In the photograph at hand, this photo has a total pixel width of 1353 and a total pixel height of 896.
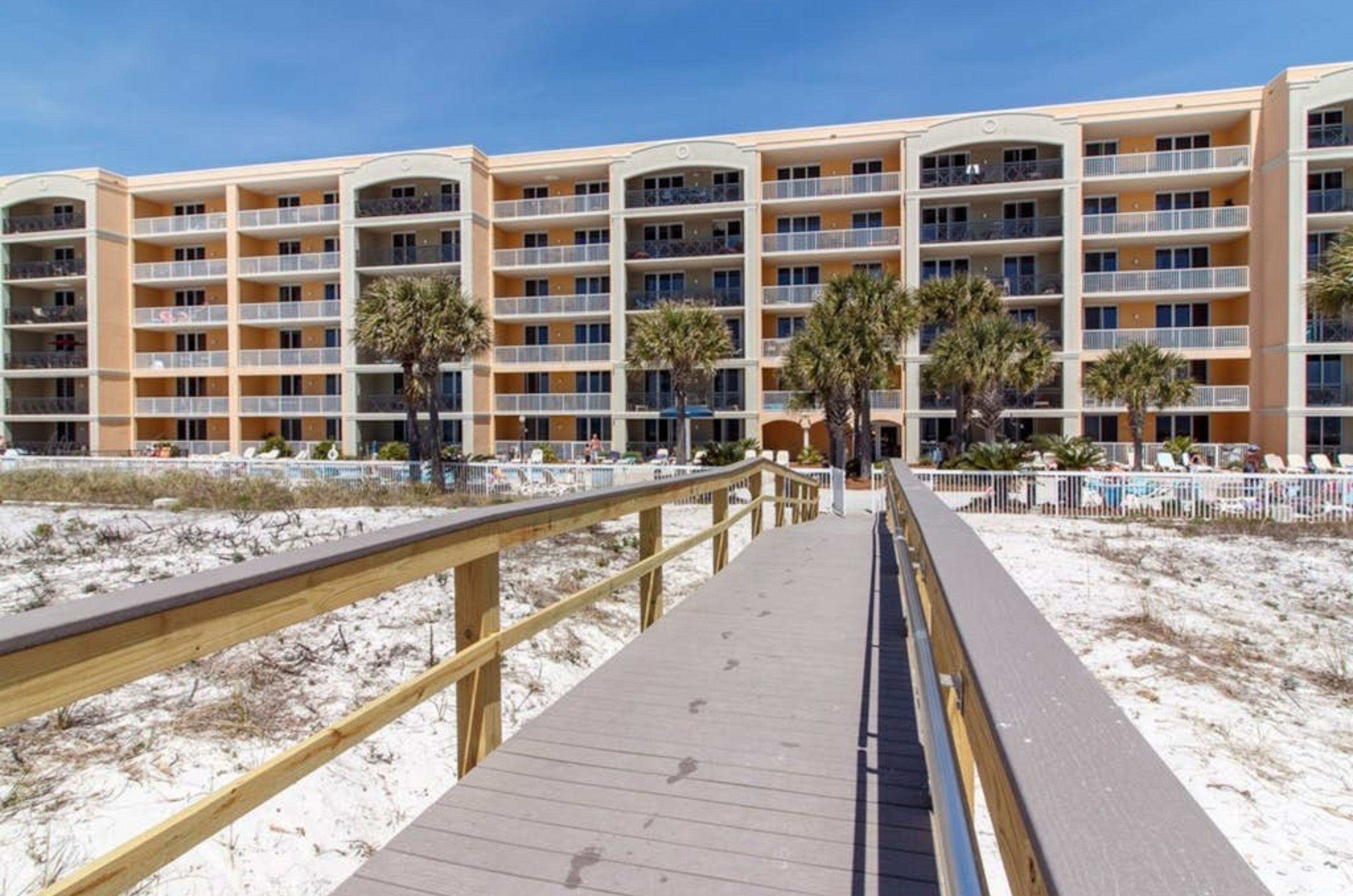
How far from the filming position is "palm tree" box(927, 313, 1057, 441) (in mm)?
29062

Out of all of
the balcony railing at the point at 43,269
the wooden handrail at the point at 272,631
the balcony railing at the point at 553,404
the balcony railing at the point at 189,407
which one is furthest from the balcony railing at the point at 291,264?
the wooden handrail at the point at 272,631

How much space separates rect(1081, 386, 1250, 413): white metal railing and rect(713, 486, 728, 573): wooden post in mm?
29323

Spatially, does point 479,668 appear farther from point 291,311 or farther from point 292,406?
point 291,311

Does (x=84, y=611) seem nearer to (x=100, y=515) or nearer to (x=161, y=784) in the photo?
(x=161, y=784)

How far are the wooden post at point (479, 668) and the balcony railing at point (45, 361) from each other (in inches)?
1894

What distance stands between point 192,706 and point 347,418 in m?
37.4

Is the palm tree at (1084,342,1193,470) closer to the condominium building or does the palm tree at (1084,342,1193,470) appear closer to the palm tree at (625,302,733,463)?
the condominium building

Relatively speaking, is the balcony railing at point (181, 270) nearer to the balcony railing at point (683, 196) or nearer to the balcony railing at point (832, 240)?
the balcony railing at point (683, 196)

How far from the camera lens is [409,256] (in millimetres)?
41250

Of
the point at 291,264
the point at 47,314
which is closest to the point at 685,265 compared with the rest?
the point at 291,264

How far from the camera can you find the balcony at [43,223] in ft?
141

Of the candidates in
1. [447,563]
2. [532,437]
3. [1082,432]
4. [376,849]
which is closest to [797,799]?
[447,563]

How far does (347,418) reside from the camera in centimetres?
4075

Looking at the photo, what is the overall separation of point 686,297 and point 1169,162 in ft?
68.7
